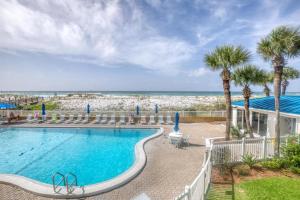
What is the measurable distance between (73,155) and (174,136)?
5901mm

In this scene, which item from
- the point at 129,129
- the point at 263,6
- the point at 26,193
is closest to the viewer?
the point at 26,193

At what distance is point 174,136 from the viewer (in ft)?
36.8

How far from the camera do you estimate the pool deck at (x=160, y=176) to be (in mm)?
6039

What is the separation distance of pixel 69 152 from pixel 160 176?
6.83 metres

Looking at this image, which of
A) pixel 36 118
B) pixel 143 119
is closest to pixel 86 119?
pixel 36 118

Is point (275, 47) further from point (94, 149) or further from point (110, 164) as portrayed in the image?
point (94, 149)

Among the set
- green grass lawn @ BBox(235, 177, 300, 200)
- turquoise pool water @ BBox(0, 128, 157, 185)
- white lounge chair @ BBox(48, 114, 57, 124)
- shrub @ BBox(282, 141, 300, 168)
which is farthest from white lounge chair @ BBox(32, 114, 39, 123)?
shrub @ BBox(282, 141, 300, 168)

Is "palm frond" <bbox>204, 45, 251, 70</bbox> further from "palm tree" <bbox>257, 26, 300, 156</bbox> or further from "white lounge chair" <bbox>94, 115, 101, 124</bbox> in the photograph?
"white lounge chair" <bbox>94, 115, 101, 124</bbox>

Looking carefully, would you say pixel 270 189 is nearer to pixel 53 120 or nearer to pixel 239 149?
pixel 239 149

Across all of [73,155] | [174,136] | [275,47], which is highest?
[275,47]

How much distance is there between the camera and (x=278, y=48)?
8547mm

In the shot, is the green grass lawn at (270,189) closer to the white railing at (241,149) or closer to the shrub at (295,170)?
the shrub at (295,170)

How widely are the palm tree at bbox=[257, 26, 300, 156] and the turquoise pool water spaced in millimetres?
7388

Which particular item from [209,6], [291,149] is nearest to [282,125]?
[291,149]
